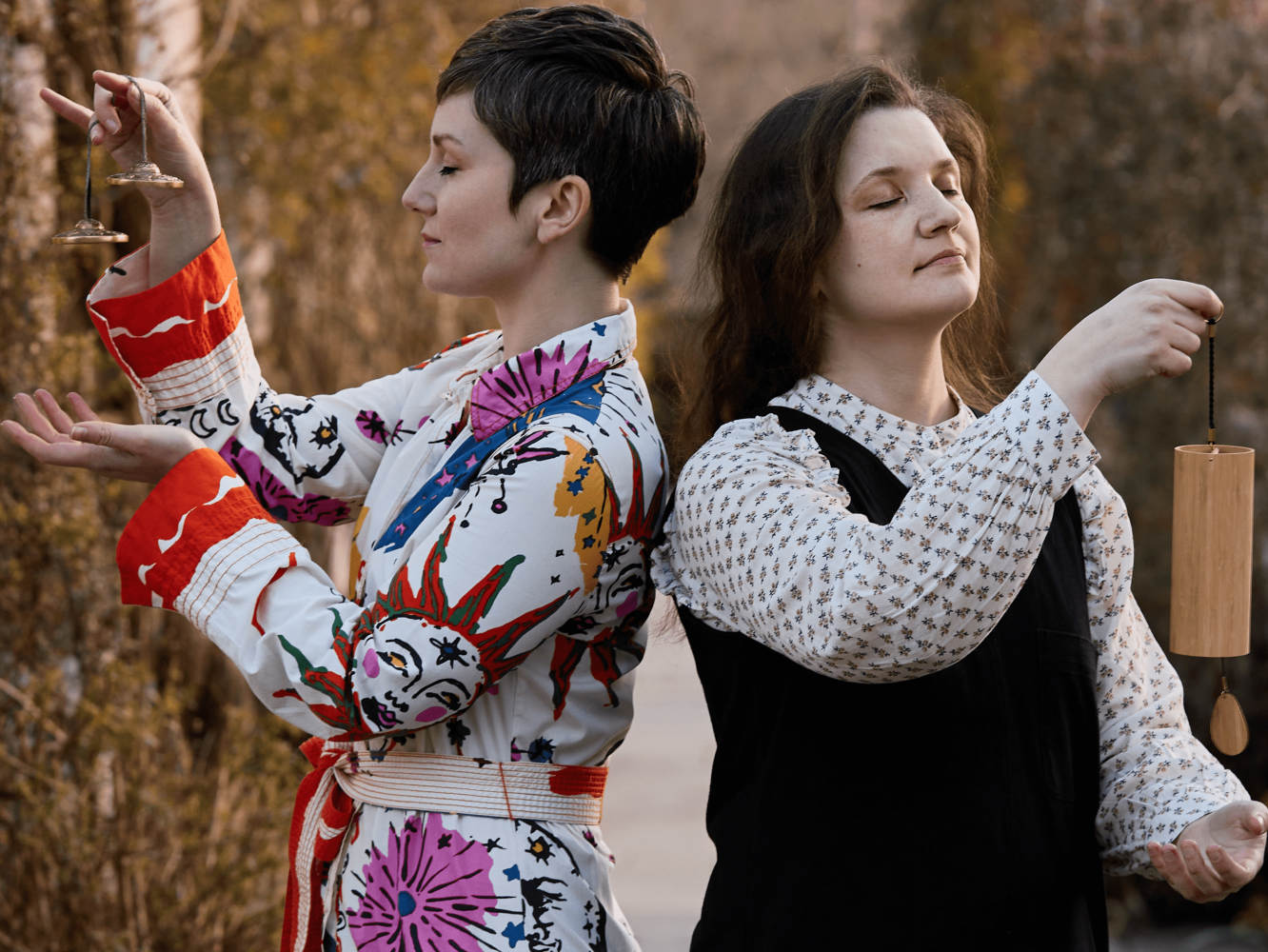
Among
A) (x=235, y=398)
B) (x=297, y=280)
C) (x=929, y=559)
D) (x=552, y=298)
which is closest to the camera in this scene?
(x=929, y=559)

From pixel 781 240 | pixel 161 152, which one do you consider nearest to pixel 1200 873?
pixel 781 240

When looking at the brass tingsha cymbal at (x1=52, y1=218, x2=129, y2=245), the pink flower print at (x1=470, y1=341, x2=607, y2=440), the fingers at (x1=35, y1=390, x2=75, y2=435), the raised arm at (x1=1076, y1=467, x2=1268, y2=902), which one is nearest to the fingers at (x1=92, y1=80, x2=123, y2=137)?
the brass tingsha cymbal at (x1=52, y1=218, x2=129, y2=245)

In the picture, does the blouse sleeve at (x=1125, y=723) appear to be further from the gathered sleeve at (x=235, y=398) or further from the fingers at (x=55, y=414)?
the fingers at (x=55, y=414)

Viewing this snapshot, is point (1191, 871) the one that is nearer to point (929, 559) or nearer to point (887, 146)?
point (929, 559)

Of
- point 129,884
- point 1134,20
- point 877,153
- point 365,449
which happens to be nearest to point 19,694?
point 129,884

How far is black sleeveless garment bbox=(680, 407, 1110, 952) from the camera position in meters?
1.36

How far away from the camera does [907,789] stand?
136 cm

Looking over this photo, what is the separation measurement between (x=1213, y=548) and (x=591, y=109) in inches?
31.2

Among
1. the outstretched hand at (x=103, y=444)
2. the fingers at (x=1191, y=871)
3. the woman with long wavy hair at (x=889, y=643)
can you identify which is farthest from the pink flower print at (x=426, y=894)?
the fingers at (x=1191, y=871)

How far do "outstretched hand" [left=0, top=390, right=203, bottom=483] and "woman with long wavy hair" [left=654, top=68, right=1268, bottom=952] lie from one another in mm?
542

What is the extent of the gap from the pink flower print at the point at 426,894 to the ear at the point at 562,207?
65 centimetres

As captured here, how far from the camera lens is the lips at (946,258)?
1413 mm

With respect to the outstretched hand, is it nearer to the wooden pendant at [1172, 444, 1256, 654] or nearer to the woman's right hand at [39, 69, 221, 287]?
the woman's right hand at [39, 69, 221, 287]

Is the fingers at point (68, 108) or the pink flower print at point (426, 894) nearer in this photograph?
the pink flower print at point (426, 894)
